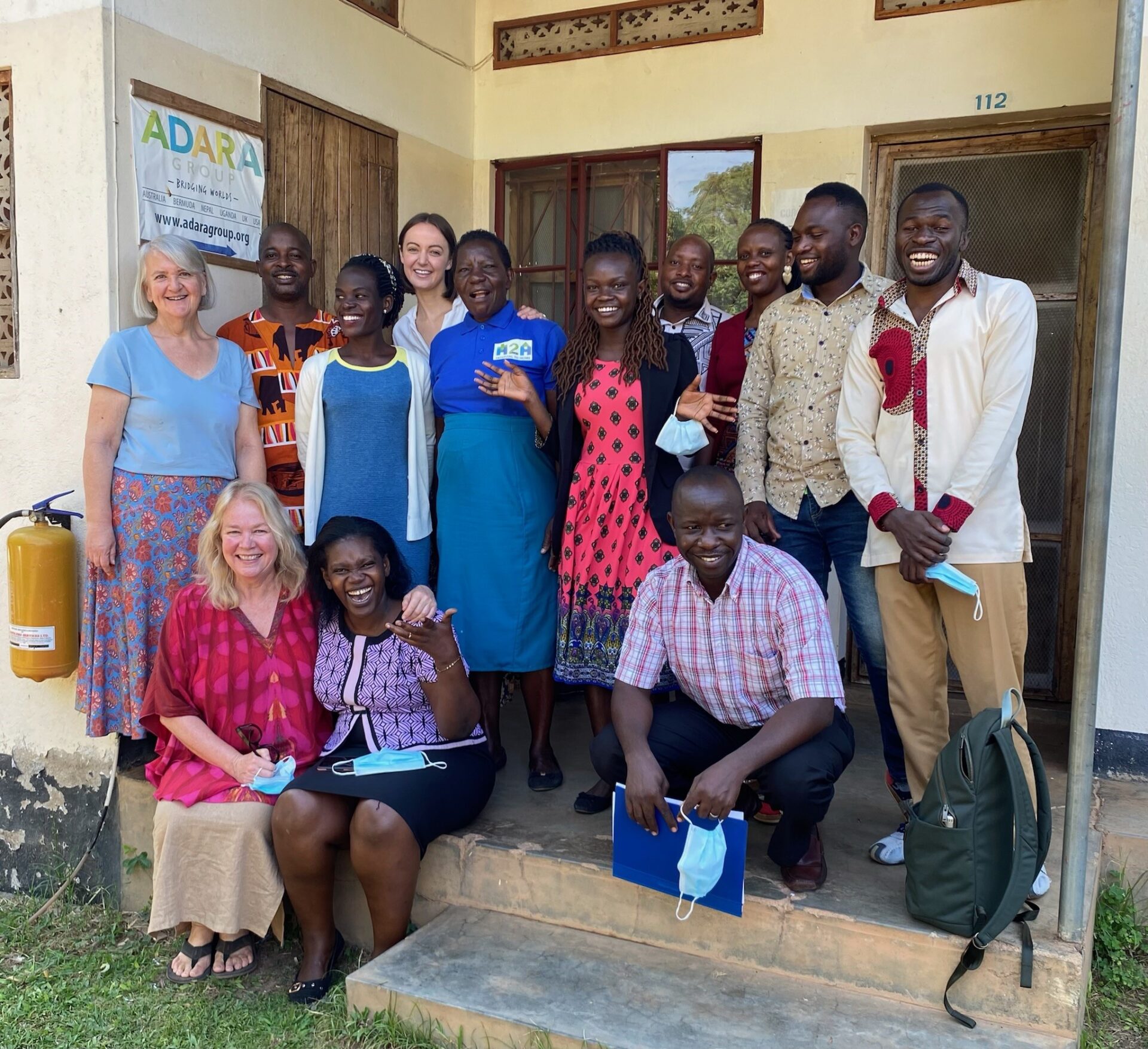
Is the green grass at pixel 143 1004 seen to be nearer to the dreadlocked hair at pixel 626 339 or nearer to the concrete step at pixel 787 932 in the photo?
the concrete step at pixel 787 932

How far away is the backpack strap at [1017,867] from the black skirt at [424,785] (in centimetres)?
139

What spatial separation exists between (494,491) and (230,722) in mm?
1105

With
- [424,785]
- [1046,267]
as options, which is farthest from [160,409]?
[1046,267]

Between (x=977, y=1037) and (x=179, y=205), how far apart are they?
3.55 metres

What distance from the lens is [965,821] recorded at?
98.9 inches

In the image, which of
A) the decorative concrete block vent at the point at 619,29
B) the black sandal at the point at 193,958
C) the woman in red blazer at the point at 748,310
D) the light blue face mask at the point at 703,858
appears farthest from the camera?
the decorative concrete block vent at the point at 619,29

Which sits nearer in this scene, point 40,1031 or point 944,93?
point 40,1031

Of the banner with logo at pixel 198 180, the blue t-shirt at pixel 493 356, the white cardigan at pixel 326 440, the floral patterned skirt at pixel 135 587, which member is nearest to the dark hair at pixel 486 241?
the blue t-shirt at pixel 493 356

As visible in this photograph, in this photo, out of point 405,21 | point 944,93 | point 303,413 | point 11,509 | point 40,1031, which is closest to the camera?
point 40,1031

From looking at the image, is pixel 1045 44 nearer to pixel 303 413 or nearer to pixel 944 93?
pixel 944 93

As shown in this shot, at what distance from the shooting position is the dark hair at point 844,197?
118 inches

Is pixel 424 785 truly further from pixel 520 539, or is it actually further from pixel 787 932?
pixel 787 932

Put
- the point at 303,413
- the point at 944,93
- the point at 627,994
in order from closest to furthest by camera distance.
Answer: the point at 627,994 < the point at 303,413 < the point at 944,93

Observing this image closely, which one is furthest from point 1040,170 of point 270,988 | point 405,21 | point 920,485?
point 270,988
